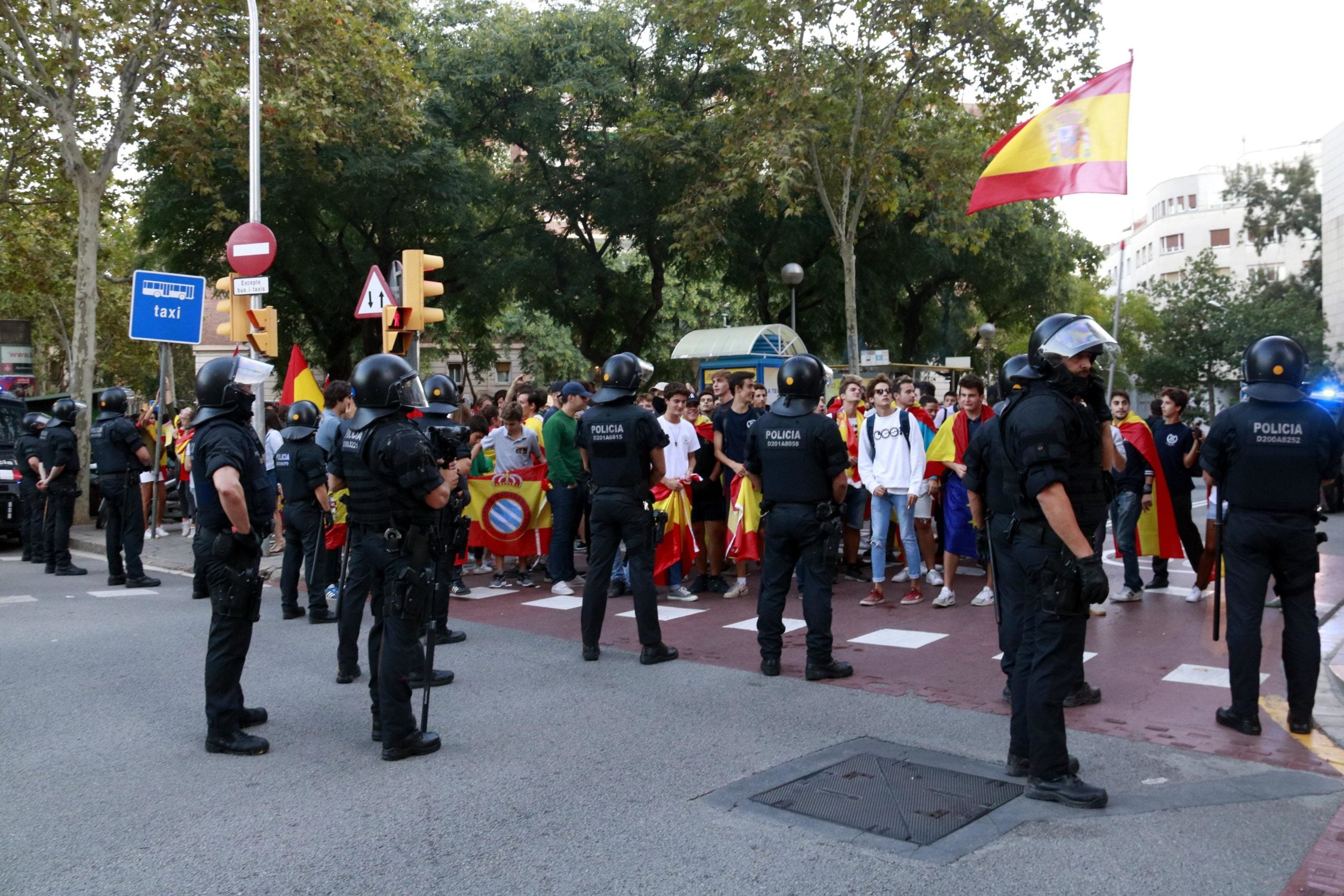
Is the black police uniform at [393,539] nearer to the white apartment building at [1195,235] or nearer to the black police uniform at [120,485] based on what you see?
the black police uniform at [120,485]

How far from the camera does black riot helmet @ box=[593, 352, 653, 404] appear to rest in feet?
24.3

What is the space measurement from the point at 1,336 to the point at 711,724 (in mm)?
30866

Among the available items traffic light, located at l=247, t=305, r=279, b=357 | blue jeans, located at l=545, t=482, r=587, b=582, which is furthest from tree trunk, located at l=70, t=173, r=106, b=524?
blue jeans, located at l=545, t=482, r=587, b=582

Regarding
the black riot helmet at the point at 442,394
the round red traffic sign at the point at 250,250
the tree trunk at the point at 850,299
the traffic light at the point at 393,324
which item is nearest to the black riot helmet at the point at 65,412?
the round red traffic sign at the point at 250,250

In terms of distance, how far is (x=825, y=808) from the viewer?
14.6 ft

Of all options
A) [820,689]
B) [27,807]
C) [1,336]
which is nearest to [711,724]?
[820,689]

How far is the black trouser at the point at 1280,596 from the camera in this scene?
545cm

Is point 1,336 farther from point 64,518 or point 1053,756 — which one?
point 1053,756

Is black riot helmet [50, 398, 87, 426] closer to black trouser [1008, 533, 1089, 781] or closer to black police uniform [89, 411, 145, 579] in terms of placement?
black police uniform [89, 411, 145, 579]

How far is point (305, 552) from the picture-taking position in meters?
9.20

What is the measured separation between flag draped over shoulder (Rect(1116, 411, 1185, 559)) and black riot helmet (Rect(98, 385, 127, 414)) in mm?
9068

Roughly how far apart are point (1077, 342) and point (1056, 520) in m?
0.71

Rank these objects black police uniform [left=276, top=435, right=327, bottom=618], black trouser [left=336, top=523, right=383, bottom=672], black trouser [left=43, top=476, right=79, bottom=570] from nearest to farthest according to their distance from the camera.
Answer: black trouser [left=336, top=523, right=383, bottom=672] → black police uniform [left=276, top=435, right=327, bottom=618] → black trouser [left=43, top=476, right=79, bottom=570]

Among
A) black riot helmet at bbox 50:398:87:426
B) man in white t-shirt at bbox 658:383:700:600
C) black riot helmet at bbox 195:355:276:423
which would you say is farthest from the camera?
black riot helmet at bbox 50:398:87:426
